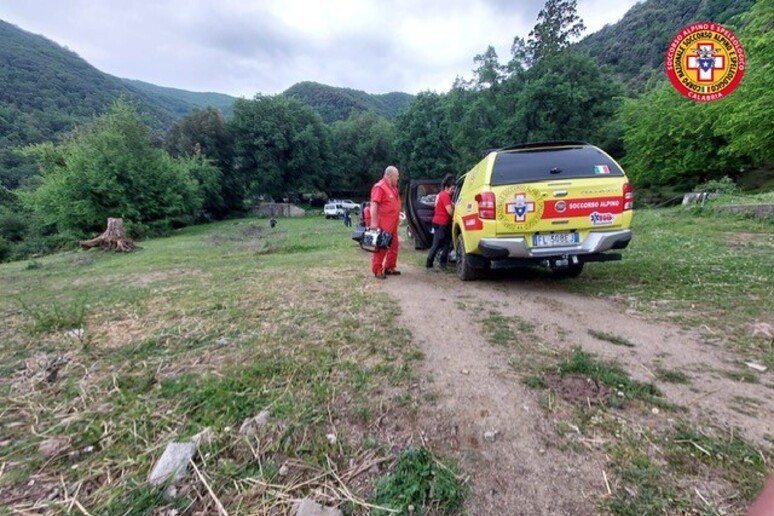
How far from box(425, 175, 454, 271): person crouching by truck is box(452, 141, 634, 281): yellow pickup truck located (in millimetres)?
1693

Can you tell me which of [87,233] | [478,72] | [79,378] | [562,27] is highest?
[562,27]

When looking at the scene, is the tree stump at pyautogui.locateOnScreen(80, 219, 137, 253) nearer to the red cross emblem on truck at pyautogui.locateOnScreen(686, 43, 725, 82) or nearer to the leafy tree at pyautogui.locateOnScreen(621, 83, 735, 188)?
the red cross emblem on truck at pyautogui.locateOnScreen(686, 43, 725, 82)

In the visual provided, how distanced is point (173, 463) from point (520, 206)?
396 cm

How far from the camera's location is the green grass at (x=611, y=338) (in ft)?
9.74

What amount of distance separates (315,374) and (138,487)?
1.11 meters

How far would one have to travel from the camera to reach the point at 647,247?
709cm

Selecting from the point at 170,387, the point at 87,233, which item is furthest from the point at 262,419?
the point at 87,233

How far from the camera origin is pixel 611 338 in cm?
308

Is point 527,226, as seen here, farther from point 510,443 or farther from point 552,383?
point 510,443

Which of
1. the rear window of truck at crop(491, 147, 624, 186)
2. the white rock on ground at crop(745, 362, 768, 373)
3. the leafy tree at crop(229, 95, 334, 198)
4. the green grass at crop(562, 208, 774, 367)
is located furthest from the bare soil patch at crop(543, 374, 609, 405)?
the leafy tree at crop(229, 95, 334, 198)

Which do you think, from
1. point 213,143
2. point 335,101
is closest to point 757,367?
point 213,143

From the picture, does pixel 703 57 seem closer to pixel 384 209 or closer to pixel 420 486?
pixel 384 209

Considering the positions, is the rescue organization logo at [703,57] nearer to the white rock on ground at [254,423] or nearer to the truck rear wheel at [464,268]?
the truck rear wheel at [464,268]

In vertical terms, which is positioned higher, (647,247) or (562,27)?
(562,27)
